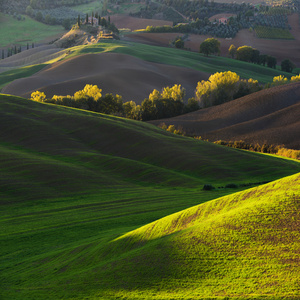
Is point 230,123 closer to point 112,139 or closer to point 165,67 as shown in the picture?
point 112,139

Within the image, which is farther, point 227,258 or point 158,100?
point 158,100

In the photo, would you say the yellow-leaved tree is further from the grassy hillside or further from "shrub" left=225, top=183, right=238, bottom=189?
"shrub" left=225, top=183, right=238, bottom=189

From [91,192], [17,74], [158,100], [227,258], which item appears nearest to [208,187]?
[91,192]

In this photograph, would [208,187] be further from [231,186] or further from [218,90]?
[218,90]

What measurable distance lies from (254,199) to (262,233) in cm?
333

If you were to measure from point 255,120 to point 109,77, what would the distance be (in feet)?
243

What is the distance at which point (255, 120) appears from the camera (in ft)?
327

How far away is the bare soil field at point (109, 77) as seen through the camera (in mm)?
148750

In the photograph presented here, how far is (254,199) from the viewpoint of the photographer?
18.6 metres

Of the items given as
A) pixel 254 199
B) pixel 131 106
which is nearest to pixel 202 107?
pixel 131 106

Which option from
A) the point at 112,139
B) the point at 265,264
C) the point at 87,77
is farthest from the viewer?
the point at 87,77

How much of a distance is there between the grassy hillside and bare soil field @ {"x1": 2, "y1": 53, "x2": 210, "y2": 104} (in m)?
74.1

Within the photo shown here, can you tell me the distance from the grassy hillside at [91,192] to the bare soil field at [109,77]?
2916 inches

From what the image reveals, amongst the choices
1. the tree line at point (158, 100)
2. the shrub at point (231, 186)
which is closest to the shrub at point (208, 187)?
the shrub at point (231, 186)
